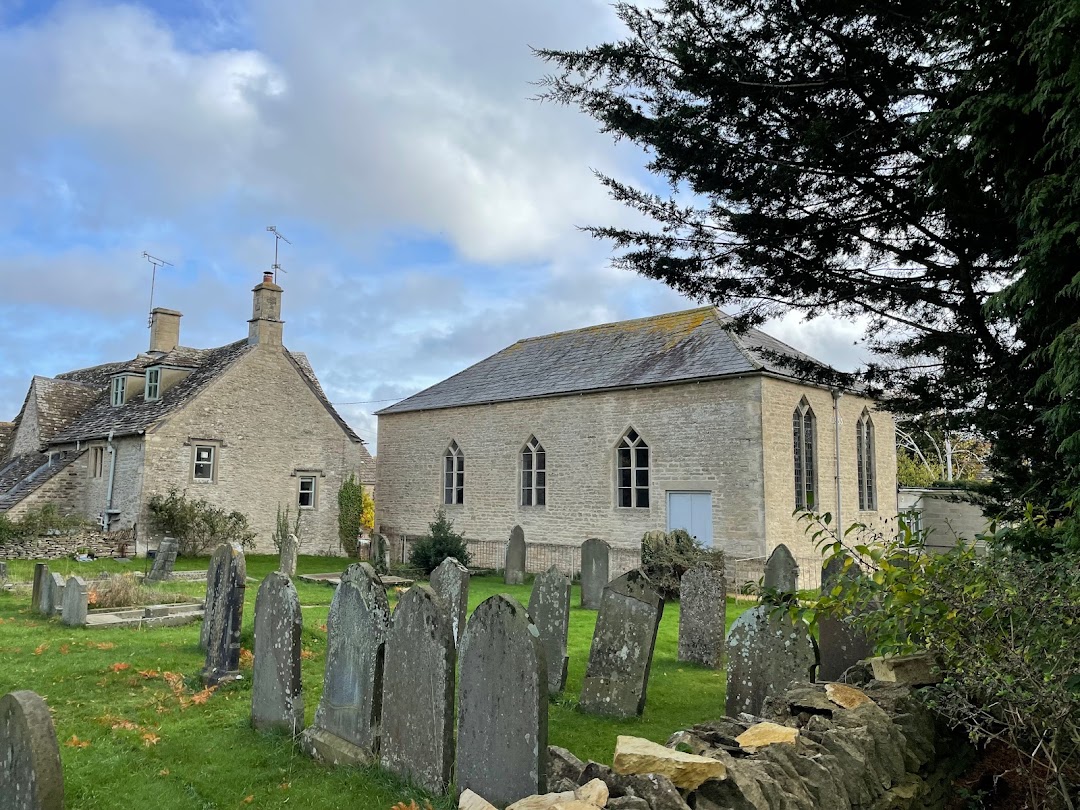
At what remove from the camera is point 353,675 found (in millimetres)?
5977

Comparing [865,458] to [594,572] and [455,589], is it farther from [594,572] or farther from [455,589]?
[455,589]

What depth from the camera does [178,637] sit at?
35.2 feet

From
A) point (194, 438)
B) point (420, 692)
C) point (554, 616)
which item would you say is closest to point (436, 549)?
point (194, 438)

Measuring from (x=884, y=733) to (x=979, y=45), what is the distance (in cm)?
492

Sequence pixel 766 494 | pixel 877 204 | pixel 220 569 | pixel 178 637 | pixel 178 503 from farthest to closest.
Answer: pixel 178 503 → pixel 766 494 → pixel 178 637 → pixel 220 569 → pixel 877 204

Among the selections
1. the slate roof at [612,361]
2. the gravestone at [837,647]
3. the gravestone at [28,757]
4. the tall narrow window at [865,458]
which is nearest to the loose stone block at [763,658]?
the gravestone at [837,647]

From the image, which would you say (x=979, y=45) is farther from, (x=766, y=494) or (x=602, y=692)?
(x=766, y=494)

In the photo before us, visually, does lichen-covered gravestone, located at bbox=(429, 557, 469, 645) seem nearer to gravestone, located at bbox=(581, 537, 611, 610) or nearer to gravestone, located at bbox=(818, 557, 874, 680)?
gravestone, located at bbox=(818, 557, 874, 680)

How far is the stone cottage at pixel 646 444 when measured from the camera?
64.8ft

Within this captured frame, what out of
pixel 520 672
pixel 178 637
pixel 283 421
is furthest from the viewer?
pixel 283 421

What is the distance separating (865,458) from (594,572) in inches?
500

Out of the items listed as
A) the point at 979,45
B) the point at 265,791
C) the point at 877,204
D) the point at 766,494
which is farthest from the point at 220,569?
the point at 766,494

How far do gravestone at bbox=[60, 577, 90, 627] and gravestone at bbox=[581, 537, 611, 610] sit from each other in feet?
28.2

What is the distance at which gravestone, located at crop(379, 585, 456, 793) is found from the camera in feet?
17.0
